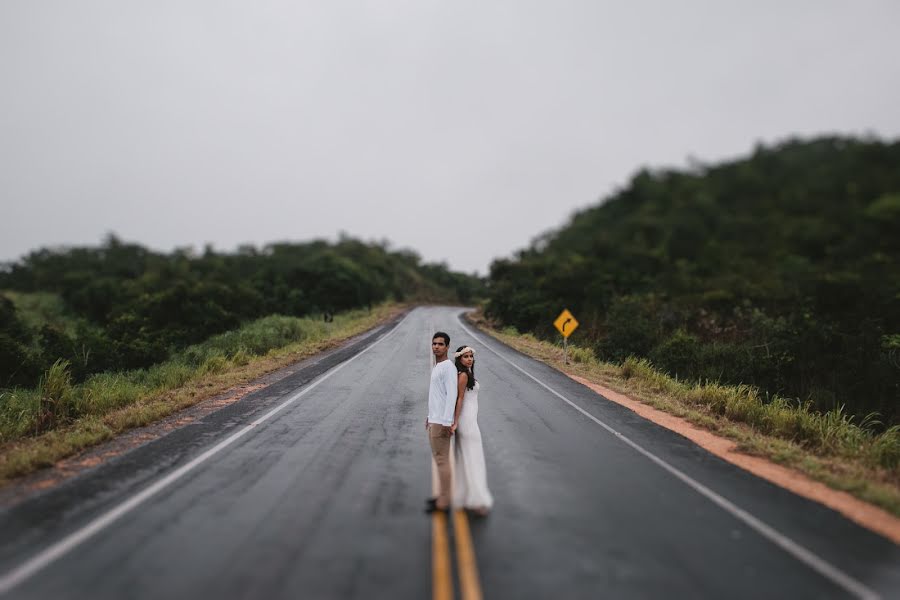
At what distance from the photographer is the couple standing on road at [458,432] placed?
5355mm

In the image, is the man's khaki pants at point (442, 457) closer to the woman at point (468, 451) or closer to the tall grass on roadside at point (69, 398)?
the woman at point (468, 451)

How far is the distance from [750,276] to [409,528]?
52.0 m

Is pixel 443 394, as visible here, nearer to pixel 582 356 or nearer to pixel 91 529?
pixel 91 529

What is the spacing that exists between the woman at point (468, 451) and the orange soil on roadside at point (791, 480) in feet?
12.4

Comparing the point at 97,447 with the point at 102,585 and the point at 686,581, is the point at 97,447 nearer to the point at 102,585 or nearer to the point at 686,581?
the point at 102,585

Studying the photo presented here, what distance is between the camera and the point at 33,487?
5.87 meters

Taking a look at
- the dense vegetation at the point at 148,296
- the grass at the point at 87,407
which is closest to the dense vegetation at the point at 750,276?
the grass at the point at 87,407

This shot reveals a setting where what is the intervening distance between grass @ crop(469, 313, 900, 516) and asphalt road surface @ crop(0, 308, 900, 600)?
1.04 m

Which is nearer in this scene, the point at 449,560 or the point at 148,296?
the point at 449,560

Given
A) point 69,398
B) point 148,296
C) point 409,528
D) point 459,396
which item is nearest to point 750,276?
point 148,296

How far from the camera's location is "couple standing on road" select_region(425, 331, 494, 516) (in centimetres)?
536

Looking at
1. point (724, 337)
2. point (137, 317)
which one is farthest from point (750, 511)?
point (137, 317)

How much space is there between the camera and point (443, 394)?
580cm

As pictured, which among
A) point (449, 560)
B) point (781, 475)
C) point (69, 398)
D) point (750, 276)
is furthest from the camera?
point (750, 276)
